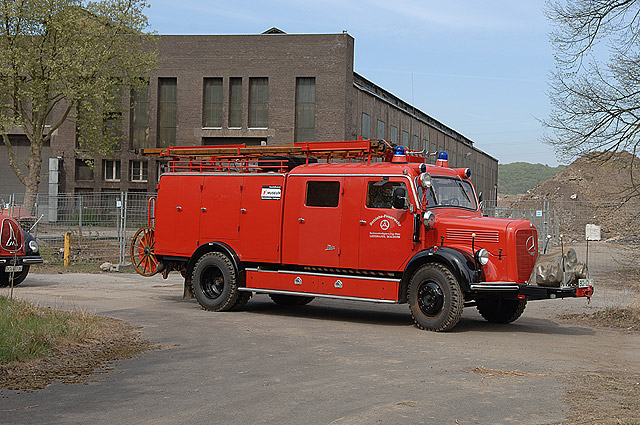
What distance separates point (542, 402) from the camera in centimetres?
740

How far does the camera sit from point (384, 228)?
13.1 meters

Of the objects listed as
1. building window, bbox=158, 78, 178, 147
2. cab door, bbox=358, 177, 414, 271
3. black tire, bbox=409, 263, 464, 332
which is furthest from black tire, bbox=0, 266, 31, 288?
building window, bbox=158, 78, 178, 147

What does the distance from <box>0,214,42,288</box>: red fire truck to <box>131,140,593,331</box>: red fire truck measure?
3.57 meters

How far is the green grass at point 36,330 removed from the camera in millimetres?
8891

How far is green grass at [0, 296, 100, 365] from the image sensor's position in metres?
8.89

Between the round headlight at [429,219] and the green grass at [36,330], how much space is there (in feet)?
17.7

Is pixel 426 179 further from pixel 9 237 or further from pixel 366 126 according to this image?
pixel 366 126

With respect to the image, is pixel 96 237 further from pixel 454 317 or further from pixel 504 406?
pixel 504 406

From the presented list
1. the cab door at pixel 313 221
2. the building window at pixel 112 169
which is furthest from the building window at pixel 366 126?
the cab door at pixel 313 221

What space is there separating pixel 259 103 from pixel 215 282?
39888 mm

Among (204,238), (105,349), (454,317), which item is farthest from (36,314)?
(454,317)

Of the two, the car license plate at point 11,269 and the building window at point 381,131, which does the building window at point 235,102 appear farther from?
the car license plate at point 11,269

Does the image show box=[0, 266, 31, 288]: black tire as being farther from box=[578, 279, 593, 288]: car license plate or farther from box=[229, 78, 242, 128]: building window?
box=[229, 78, 242, 128]: building window

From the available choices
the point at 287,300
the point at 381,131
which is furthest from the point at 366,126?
the point at 287,300
